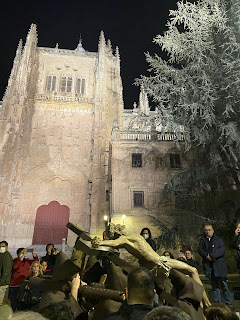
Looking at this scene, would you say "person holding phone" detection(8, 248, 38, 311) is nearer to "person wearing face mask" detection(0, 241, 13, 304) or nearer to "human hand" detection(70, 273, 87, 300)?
"person wearing face mask" detection(0, 241, 13, 304)

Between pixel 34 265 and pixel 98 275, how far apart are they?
7.32 ft

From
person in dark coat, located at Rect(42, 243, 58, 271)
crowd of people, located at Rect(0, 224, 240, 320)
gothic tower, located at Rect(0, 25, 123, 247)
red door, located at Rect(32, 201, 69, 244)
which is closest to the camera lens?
crowd of people, located at Rect(0, 224, 240, 320)

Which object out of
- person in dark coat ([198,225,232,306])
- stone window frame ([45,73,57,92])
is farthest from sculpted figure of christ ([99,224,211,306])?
stone window frame ([45,73,57,92])

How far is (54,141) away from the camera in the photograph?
25.6 meters

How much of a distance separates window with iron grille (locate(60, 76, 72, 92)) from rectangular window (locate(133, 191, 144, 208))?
17.0m

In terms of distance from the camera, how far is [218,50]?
1250 centimetres

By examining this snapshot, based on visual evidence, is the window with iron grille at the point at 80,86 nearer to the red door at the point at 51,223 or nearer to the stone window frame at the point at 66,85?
the stone window frame at the point at 66,85

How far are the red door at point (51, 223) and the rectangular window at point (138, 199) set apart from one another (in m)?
8.17

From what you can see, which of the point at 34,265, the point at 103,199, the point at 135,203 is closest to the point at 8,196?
the point at 103,199

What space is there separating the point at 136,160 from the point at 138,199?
10.9 feet

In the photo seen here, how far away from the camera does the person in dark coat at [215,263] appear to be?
5426 mm

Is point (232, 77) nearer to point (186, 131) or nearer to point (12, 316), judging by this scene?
point (186, 131)

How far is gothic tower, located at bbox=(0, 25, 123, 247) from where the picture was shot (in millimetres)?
22219

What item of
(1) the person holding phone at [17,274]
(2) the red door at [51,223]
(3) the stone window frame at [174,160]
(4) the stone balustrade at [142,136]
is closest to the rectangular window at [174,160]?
(3) the stone window frame at [174,160]
